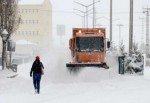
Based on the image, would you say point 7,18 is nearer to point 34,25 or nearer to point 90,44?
point 90,44

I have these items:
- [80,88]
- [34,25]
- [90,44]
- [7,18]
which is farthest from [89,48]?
[34,25]

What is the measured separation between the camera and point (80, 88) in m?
22.9

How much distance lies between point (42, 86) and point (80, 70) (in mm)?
4052

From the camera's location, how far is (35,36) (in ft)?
466

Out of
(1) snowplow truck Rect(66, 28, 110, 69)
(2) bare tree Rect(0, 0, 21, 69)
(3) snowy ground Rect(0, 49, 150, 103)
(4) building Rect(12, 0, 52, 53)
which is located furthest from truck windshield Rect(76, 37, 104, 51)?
(4) building Rect(12, 0, 52, 53)

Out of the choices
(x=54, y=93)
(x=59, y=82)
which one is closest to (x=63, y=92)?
(x=54, y=93)

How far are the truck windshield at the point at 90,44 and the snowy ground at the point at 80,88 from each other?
74.2 inches

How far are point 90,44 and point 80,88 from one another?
310 inches

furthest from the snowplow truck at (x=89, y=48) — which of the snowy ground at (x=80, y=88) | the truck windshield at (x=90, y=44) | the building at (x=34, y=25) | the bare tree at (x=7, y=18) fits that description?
the building at (x=34, y=25)

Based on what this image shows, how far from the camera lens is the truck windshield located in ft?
99.5

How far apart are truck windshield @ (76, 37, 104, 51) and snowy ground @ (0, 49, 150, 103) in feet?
6.18

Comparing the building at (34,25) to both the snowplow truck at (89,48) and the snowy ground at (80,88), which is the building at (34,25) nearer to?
A: the snowy ground at (80,88)

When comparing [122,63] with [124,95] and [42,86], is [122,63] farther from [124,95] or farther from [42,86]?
[124,95]

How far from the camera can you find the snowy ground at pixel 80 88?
704 inches
